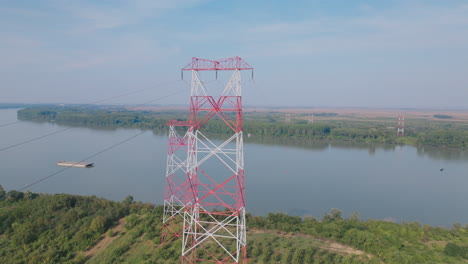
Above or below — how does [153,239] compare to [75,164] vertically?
above

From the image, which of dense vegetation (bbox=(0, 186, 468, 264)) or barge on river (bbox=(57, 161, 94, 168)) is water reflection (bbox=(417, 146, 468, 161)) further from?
barge on river (bbox=(57, 161, 94, 168))

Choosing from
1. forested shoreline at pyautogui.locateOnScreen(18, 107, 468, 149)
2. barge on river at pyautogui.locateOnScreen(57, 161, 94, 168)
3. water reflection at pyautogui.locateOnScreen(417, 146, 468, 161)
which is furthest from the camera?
forested shoreline at pyautogui.locateOnScreen(18, 107, 468, 149)

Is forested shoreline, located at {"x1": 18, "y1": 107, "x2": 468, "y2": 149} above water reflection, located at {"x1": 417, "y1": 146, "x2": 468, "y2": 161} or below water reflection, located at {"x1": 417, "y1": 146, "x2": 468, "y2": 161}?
above

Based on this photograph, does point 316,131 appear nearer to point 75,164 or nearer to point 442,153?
point 442,153

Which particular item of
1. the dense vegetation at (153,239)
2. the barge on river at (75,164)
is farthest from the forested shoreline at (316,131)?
the dense vegetation at (153,239)

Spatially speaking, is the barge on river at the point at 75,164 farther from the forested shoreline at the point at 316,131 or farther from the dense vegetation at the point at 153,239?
the forested shoreline at the point at 316,131

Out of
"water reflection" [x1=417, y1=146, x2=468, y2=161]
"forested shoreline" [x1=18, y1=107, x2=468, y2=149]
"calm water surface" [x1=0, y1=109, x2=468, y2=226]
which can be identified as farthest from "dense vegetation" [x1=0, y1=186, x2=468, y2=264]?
"forested shoreline" [x1=18, y1=107, x2=468, y2=149]

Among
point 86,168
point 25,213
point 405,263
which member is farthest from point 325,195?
point 86,168

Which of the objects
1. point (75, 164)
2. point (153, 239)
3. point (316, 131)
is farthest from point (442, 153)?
point (75, 164)
